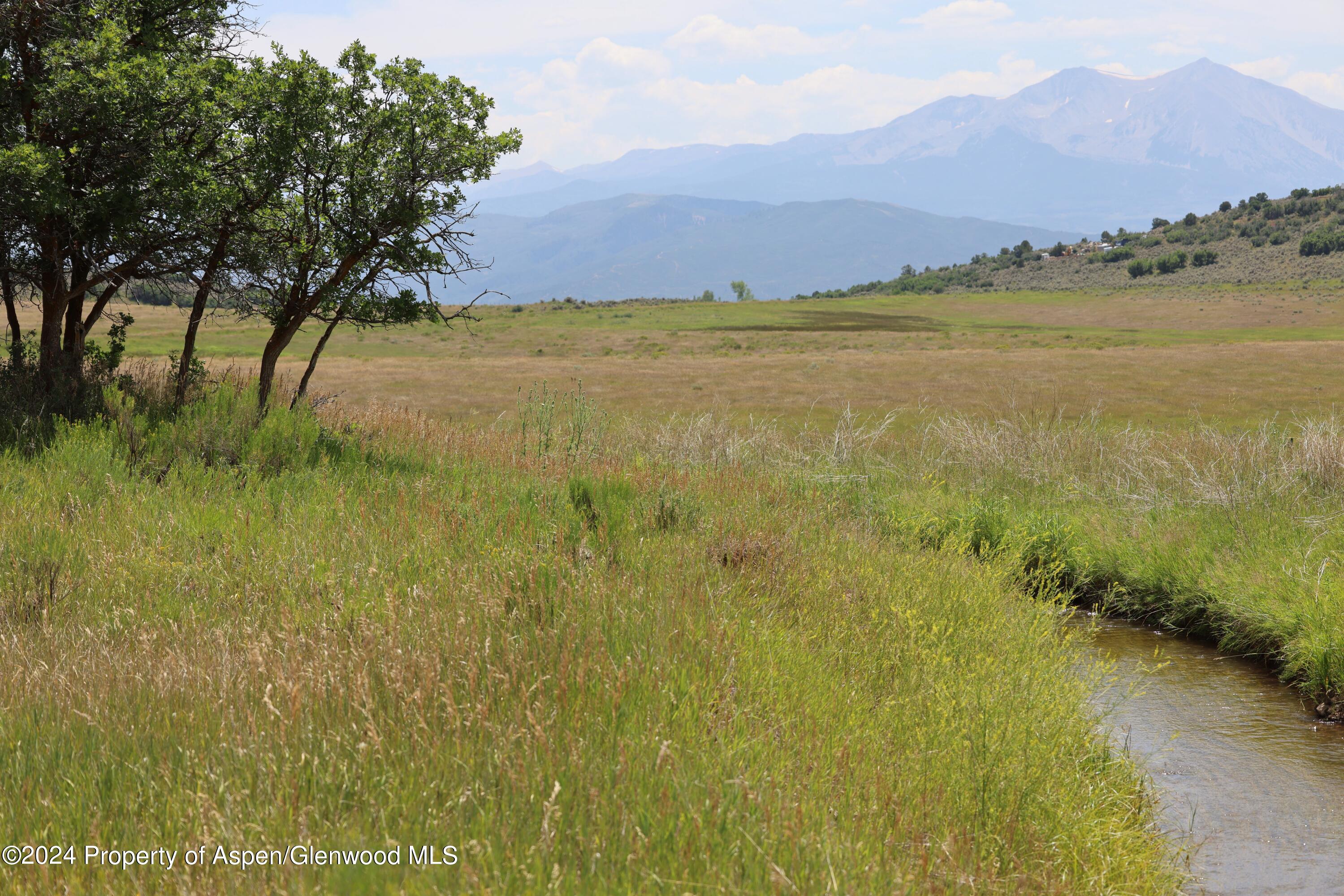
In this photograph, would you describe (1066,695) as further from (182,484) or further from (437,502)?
(182,484)

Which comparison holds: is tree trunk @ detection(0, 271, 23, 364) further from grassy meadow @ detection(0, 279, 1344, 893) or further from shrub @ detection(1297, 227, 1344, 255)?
shrub @ detection(1297, 227, 1344, 255)

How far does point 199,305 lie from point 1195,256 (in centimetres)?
14017

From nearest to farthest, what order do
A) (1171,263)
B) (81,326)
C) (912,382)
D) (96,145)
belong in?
1. (96,145)
2. (81,326)
3. (912,382)
4. (1171,263)

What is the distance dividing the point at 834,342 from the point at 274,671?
189 feet

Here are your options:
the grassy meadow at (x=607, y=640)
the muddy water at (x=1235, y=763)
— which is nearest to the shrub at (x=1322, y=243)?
the grassy meadow at (x=607, y=640)

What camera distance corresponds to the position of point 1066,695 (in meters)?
6.38

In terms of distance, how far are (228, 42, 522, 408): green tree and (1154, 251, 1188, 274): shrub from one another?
431 ft

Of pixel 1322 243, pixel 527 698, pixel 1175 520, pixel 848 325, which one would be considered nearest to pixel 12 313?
pixel 527 698

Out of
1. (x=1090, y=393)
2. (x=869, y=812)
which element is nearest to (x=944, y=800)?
(x=869, y=812)

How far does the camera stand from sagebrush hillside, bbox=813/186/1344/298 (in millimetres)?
112750

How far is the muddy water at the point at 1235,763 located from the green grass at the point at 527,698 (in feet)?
1.69

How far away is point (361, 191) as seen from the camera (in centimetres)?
1227

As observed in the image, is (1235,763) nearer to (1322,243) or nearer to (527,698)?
(527,698)

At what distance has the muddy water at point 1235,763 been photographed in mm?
5551
